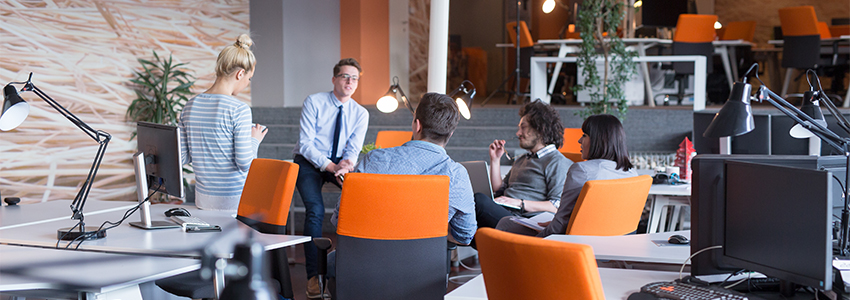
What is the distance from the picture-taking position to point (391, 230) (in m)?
2.14

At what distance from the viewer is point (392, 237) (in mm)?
2145

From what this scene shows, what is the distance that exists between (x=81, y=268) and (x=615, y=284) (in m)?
1.46

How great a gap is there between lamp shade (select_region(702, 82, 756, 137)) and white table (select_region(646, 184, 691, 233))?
6.10ft

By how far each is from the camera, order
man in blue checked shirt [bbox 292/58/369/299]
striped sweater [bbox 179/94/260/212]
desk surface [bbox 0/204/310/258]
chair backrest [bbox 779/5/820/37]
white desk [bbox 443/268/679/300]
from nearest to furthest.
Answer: white desk [bbox 443/268/679/300], desk surface [bbox 0/204/310/258], striped sweater [bbox 179/94/260/212], man in blue checked shirt [bbox 292/58/369/299], chair backrest [bbox 779/5/820/37]

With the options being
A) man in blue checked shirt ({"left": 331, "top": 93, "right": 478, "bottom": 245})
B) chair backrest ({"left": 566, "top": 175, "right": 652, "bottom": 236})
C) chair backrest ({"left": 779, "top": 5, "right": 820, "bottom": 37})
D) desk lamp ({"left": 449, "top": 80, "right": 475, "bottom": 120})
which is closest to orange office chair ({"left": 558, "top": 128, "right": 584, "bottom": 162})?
desk lamp ({"left": 449, "top": 80, "right": 475, "bottom": 120})

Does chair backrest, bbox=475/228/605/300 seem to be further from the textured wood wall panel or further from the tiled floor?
the textured wood wall panel

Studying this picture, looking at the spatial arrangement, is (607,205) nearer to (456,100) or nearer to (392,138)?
(456,100)

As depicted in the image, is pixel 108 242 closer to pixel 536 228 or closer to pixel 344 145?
pixel 536 228

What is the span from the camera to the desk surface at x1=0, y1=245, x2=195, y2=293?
163 centimetres

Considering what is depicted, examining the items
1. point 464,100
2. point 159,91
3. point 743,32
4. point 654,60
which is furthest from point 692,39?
point 159,91

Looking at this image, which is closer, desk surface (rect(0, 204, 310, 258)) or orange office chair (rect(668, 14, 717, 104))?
desk surface (rect(0, 204, 310, 258))

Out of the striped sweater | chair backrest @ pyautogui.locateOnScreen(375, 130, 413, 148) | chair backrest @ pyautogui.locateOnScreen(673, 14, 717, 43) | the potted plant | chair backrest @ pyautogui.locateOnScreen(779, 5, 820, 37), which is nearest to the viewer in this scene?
the striped sweater

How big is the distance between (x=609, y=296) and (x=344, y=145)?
262 cm

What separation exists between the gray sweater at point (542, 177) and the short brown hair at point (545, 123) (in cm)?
6
